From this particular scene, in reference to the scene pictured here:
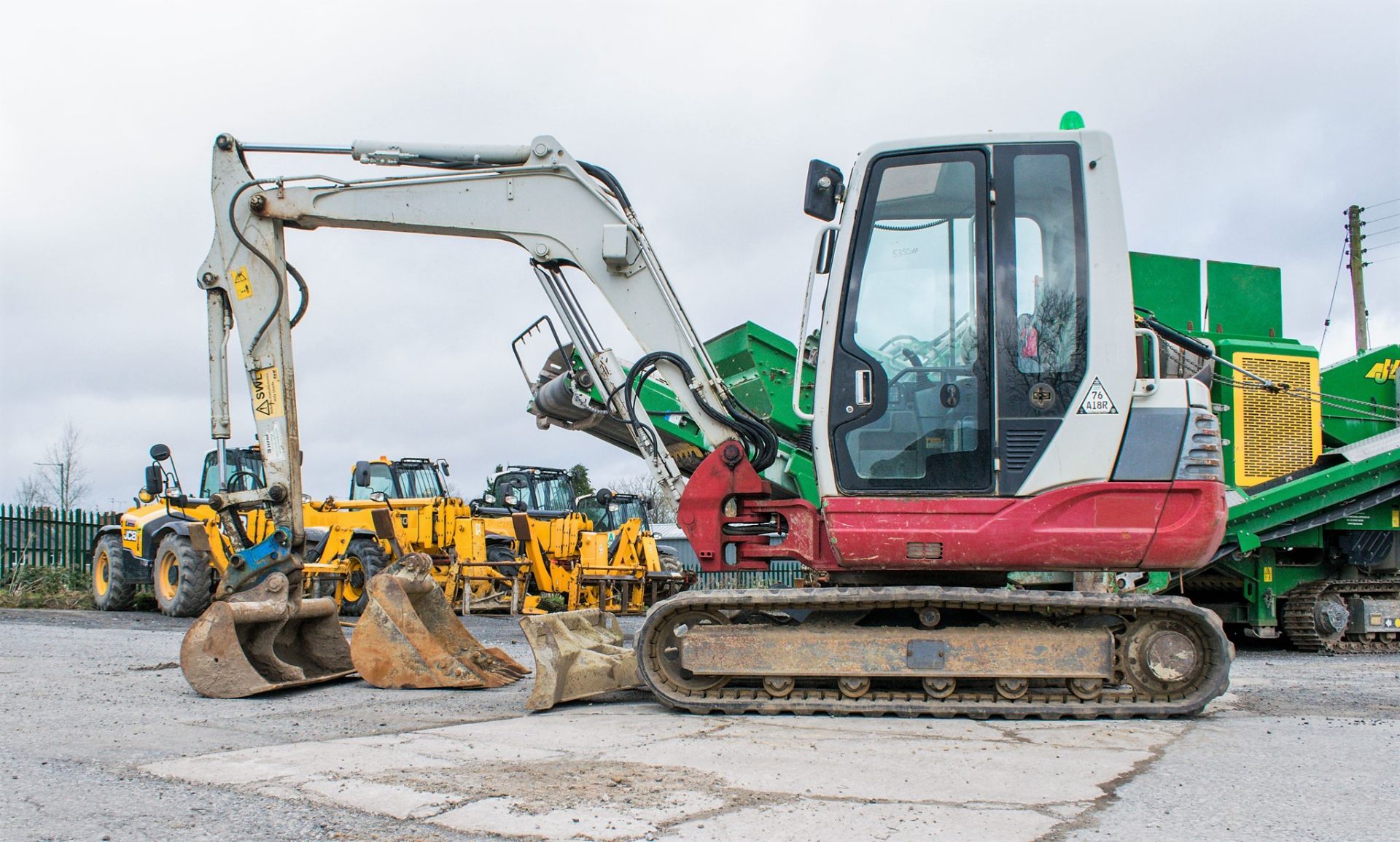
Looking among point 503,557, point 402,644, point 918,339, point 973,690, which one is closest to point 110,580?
point 503,557

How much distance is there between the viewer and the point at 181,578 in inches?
606

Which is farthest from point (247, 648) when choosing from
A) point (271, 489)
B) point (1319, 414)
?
point (1319, 414)

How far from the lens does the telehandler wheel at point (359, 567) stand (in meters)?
15.5

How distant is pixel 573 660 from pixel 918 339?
2643 millimetres

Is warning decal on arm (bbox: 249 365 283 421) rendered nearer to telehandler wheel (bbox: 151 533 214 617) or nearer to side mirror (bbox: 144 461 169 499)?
side mirror (bbox: 144 461 169 499)

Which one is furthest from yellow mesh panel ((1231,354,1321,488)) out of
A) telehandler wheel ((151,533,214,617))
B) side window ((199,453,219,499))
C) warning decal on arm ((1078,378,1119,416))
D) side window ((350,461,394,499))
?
side window ((199,453,219,499))

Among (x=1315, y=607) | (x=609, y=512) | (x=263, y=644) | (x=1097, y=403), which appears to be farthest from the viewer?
(x=609, y=512)

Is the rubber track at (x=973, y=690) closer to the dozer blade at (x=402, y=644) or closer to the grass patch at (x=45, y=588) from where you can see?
the dozer blade at (x=402, y=644)

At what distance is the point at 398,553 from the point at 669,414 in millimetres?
9336

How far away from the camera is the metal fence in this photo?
21125mm

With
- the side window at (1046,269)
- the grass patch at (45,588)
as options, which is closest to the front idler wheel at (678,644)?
the side window at (1046,269)

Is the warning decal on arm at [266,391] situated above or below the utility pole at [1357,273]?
below

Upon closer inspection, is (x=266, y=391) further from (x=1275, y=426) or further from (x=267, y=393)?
(x=1275, y=426)

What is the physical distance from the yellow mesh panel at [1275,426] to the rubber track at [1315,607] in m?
1.19
